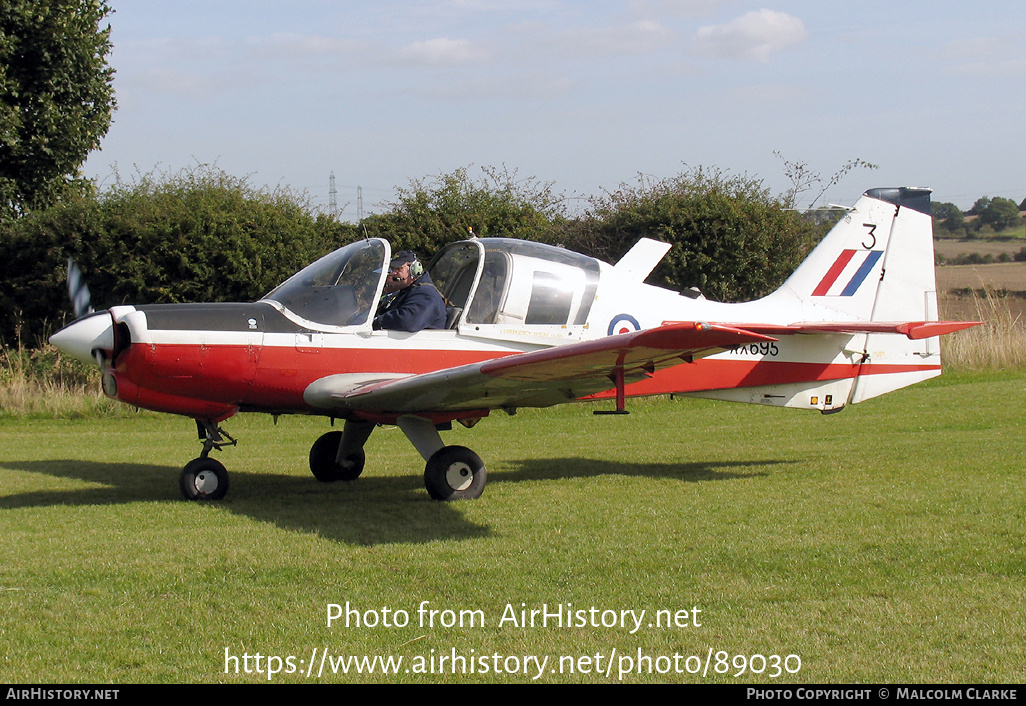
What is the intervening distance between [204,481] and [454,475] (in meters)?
2.11

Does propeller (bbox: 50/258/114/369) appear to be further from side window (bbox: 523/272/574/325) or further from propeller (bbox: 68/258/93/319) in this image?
side window (bbox: 523/272/574/325)

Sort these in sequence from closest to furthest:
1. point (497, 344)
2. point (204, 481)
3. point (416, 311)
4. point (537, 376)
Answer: point (537, 376), point (204, 481), point (416, 311), point (497, 344)

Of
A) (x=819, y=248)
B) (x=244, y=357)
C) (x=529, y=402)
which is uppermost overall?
(x=819, y=248)

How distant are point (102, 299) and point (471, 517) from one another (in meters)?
→ 12.5

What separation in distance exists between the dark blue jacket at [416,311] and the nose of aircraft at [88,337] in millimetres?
2163

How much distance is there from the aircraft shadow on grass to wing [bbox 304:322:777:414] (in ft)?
2.79

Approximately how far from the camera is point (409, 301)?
8.27 meters

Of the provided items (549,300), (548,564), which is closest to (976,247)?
(549,300)

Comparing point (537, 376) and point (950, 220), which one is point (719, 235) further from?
point (950, 220)

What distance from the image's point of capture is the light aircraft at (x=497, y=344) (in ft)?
24.3

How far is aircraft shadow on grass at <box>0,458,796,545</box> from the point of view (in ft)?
22.3
